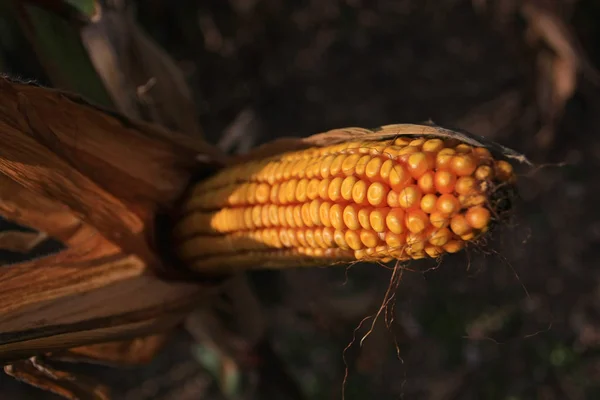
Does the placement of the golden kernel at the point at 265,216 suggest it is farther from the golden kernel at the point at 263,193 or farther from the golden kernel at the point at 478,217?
the golden kernel at the point at 478,217

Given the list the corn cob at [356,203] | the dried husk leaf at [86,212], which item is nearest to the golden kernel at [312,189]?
the corn cob at [356,203]

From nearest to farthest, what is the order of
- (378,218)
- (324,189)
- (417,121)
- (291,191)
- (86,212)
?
(378,218) → (324,189) → (291,191) → (86,212) → (417,121)

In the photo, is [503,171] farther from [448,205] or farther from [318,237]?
[318,237]

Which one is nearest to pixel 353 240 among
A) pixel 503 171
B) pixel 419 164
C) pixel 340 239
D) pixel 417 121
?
pixel 340 239

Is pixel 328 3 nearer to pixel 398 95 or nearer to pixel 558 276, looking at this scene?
pixel 398 95

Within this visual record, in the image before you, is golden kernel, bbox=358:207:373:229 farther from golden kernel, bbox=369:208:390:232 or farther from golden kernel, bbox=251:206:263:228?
golden kernel, bbox=251:206:263:228

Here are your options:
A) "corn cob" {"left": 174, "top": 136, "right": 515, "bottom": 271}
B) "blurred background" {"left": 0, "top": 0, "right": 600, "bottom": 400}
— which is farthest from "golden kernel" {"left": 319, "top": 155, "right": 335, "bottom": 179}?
"blurred background" {"left": 0, "top": 0, "right": 600, "bottom": 400}

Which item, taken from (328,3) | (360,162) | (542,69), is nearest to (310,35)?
(328,3)
